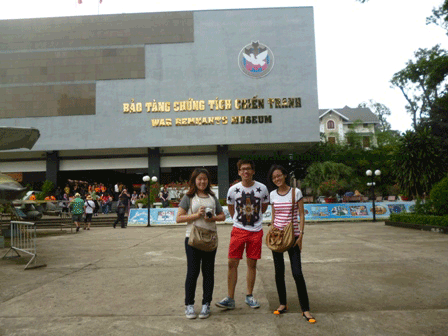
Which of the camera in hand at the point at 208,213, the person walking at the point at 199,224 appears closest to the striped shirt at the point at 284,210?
the person walking at the point at 199,224

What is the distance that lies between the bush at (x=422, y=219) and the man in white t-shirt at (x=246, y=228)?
1109 centimetres

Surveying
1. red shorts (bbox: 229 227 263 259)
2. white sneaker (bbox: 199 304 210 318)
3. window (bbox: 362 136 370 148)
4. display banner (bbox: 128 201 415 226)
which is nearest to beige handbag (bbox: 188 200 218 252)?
red shorts (bbox: 229 227 263 259)

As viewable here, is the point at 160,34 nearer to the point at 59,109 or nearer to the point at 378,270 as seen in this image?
the point at 59,109

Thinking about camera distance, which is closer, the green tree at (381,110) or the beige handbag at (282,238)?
the beige handbag at (282,238)

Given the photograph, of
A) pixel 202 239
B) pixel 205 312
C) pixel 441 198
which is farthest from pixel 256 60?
pixel 205 312

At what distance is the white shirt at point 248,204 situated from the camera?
155 inches

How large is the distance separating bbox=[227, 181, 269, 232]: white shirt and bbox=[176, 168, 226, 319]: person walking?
0.81 feet

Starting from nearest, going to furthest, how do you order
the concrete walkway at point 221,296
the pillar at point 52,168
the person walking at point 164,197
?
the concrete walkway at point 221,296
the person walking at point 164,197
the pillar at point 52,168

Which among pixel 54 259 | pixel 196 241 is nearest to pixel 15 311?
pixel 196 241

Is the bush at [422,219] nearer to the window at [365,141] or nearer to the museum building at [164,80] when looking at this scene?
the museum building at [164,80]

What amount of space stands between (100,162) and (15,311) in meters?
29.6

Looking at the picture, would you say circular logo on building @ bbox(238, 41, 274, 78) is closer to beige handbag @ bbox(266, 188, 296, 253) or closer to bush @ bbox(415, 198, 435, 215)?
bush @ bbox(415, 198, 435, 215)

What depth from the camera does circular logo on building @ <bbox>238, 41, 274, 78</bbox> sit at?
2870 cm

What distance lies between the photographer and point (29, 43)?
97.2 ft
